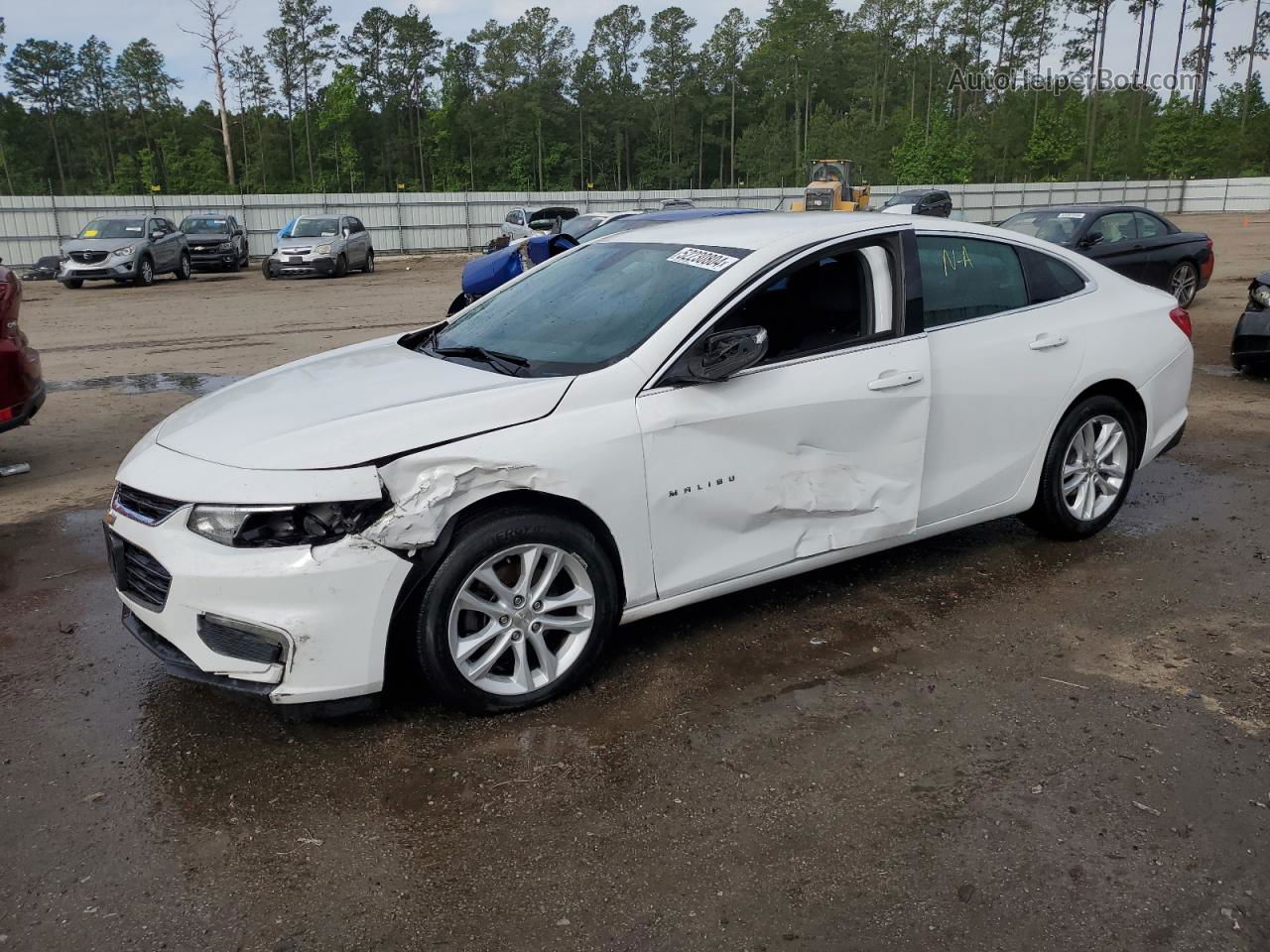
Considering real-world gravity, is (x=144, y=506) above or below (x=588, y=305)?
below

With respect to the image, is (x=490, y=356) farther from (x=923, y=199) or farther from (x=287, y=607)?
(x=923, y=199)

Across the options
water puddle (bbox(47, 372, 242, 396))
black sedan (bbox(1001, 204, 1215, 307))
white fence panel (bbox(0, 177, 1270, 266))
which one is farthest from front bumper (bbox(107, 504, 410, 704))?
white fence panel (bbox(0, 177, 1270, 266))

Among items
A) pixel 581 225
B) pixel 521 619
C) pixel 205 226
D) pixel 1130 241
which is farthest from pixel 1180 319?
pixel 205 226

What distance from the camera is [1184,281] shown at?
1436cm

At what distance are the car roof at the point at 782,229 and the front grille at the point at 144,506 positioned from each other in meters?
2.29

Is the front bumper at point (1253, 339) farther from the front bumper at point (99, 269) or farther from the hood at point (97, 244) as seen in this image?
the hood at point (97, 244)

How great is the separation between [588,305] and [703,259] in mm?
501

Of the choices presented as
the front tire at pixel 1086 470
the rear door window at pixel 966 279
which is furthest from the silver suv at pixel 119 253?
the front tire at pixel 1086 470

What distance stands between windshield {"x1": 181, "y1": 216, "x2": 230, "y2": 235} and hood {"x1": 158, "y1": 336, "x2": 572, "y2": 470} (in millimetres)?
27731

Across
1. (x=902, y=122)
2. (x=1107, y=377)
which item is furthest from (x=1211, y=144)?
(x=1107, y=377)

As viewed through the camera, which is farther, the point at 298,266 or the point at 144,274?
the point at 298,266

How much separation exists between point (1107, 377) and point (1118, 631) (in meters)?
1.39

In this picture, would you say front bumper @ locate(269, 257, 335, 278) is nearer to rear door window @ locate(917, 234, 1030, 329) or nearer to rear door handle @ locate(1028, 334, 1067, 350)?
rear door window @ locate(917, 234, 1030, 329)

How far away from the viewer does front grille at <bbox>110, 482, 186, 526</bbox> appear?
11.1ft
